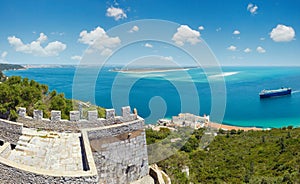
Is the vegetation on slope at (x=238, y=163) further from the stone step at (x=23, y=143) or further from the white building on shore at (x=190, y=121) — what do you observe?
the stone step at (x=23, y=143)

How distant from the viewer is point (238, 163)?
21.4 metres

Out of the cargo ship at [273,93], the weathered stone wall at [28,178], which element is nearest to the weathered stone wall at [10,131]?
the weathered stone wall at [28,178]

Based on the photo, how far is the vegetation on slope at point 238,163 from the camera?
1584cm

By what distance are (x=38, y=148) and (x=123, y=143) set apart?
2327 millimetres

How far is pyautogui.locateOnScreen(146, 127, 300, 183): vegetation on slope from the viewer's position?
15.8m

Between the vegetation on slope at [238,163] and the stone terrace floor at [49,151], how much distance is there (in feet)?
24.8

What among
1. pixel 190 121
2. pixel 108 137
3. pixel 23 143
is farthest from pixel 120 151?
pixel 190 121

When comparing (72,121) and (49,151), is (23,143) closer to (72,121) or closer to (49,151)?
(49,151)

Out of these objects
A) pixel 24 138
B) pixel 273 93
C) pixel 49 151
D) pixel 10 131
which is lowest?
pixel 273 93

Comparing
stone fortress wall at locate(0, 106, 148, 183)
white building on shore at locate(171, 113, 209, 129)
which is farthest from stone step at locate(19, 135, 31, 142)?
white building on shore at locate(171, 113, 209, 129)

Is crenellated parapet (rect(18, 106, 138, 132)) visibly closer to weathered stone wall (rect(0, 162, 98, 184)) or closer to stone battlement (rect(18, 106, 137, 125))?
stone battlement (rect(18, 106, 137, 125))

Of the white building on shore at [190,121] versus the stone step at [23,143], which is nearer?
the stone step at [23,143]

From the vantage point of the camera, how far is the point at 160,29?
34.1 ft

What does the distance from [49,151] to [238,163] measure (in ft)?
62.4
